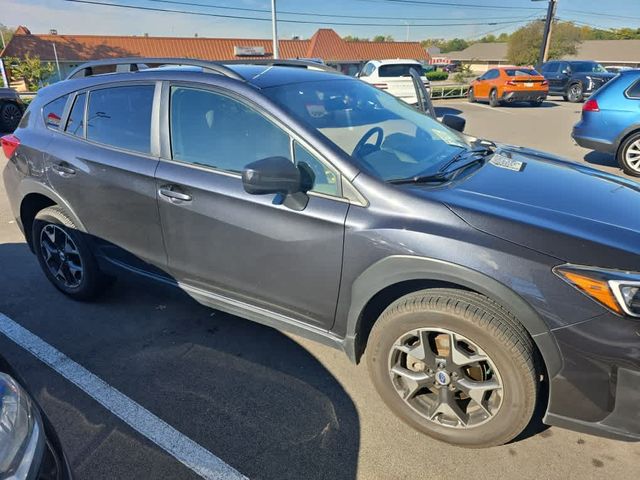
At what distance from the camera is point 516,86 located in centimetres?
1794

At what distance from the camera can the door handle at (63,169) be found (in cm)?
312

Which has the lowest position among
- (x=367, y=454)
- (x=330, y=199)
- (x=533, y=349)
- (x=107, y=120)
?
(x=367, y=454)

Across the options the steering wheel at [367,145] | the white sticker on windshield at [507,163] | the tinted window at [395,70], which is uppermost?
the tinted window at [395,70]

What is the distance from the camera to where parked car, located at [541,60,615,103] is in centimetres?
1977

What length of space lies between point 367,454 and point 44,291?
3072 millimetres

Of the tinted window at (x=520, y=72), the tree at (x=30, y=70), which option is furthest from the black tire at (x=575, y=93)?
the tree at (x=30, y=70)

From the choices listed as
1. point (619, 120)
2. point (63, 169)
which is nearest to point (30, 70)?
point (63, 169)

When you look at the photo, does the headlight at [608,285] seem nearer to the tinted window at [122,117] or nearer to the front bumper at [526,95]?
the tinted window at [122,117]

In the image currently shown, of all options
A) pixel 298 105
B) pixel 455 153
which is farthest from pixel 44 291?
pixel 455 153

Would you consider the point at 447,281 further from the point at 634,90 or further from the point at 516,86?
the point at 516,86

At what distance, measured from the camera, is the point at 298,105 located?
249cm

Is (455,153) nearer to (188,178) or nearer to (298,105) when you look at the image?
(298,105)

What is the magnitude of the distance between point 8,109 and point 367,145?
1385 cm

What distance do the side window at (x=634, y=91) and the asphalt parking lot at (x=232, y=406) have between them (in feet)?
22.3
